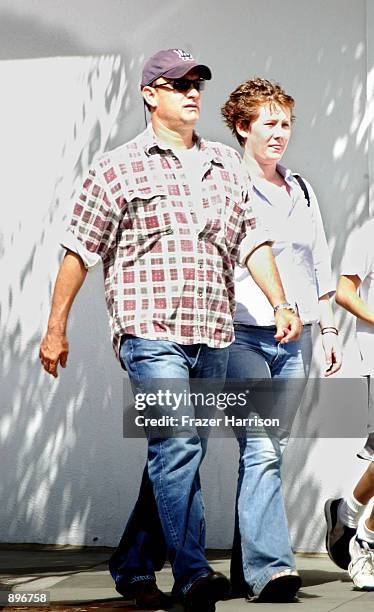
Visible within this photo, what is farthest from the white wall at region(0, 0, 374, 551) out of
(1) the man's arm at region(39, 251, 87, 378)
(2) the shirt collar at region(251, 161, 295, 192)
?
(1) the man's arm at region(39, 251, 87, 378)

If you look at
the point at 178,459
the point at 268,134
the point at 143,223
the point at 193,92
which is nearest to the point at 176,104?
the point at 193,92

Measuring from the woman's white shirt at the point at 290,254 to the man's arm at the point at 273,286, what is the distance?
21 centimetres

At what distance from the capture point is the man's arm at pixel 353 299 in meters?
6.21

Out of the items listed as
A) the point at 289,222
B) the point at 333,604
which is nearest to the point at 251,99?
the point at 289,222

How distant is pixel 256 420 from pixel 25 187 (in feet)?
8.31

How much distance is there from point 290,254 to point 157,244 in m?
0.88

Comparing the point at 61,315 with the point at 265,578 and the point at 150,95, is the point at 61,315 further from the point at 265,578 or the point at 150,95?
the point at 265,578

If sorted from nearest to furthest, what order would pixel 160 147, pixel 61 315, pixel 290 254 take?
pixel 61 315, pixel 160 147, pixel 290 254

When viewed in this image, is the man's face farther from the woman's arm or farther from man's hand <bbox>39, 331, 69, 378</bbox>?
the woman's arm

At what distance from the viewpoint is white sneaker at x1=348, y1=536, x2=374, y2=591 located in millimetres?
6055

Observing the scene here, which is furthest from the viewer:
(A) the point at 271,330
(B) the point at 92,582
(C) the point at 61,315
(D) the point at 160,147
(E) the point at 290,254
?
(B) the point at 92,582

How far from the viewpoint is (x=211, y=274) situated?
18.0ft

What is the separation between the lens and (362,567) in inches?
240

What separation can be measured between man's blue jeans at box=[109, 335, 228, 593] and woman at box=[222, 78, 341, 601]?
37 cm
